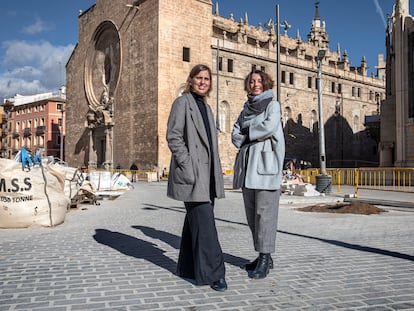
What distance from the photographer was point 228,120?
32.6m

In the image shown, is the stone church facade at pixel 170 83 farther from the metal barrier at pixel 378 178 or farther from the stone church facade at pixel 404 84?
the metal barrier at pixel 378 178

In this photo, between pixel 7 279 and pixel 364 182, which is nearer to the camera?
pixel 7 279

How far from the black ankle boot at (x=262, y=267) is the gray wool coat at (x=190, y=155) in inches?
29.5

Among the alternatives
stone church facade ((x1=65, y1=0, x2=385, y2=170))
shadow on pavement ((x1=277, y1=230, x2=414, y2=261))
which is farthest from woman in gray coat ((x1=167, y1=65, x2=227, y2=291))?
stone church facade ((x1=65, y1=0, x2=385, y2=170))

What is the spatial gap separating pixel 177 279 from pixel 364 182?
17.8m

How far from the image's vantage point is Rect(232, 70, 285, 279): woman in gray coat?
400cm

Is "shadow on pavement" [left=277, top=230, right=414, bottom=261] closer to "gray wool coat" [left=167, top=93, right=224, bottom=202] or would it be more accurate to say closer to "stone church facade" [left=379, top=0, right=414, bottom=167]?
"gray wool coat" [left=167, top=93, right=224, bottom=202]

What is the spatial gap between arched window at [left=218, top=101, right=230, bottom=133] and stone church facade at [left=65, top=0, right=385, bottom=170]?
0.08 metres

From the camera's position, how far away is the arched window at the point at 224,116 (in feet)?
106

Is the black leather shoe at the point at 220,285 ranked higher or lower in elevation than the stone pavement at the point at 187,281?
higher

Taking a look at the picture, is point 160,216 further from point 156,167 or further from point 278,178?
point 156,167

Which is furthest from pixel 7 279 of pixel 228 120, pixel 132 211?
pixel 228 120

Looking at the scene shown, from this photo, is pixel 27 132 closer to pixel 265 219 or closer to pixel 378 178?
pixel 378 178

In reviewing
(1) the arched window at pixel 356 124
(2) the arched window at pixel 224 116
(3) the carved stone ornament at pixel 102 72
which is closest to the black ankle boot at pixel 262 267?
(2) the arched window at pixel 224 116
